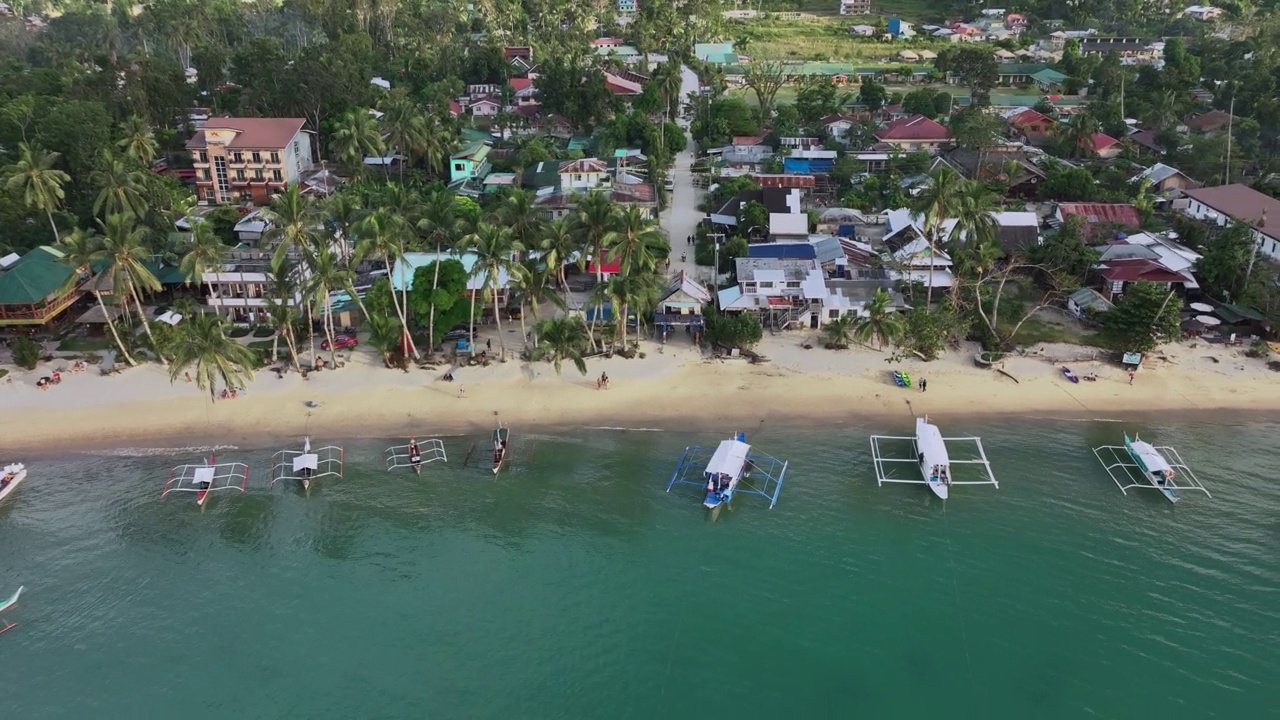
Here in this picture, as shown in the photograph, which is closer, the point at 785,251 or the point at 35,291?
the point at 35,291

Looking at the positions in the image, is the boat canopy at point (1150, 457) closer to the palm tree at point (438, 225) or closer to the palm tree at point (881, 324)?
the palm tree at point (881, 324)

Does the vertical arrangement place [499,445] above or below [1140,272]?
below

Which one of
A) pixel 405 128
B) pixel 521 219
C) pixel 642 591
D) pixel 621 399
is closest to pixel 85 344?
pixel 521 219

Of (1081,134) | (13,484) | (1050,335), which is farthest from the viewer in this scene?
(1081,134)

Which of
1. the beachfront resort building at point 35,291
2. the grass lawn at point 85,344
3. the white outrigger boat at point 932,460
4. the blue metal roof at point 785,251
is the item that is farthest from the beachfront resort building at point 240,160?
the white outrigger boat at point 932,460

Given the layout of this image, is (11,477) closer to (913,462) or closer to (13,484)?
(13,484)

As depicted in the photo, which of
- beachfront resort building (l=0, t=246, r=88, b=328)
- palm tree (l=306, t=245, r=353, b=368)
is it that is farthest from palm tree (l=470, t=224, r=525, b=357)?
beachfront resort building (l=0, t=246, r=88, b=328)

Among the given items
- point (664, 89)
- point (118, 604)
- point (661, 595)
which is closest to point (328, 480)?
point (118, 604)
